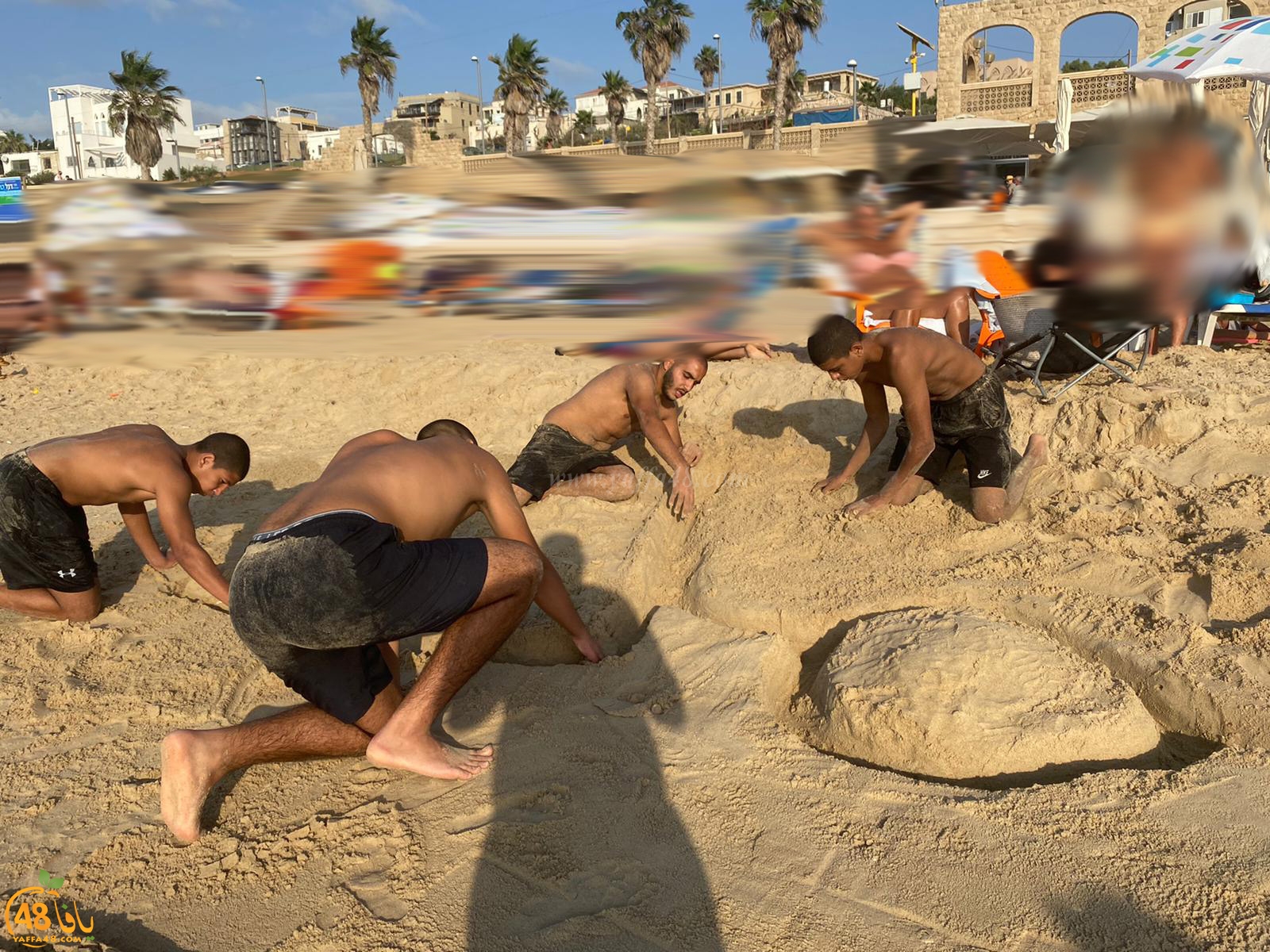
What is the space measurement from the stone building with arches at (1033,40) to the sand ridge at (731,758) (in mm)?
10622

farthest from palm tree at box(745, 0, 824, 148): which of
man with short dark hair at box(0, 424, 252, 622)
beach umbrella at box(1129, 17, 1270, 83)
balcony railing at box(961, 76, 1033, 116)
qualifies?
man with short dark hair at box(0, 424, 252, 622)

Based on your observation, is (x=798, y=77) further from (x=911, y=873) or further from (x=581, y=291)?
(x=911, y=873)

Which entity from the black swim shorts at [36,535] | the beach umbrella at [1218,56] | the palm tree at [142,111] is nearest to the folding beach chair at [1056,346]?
the beach umbrella at [1218,56]

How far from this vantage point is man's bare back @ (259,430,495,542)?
2.18 metres

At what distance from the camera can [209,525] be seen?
4.45 metres

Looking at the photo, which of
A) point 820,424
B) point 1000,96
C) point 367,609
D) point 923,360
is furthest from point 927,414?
point 1000,96

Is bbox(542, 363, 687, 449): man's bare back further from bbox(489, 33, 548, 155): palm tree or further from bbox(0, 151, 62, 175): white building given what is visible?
bbox(0, 151, 62, 175): white building

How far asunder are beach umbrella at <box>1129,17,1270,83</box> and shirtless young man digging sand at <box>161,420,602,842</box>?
5.05 m

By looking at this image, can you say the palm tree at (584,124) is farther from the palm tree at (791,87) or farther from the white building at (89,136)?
the white building at (89,136)

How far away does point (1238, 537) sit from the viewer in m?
3.19

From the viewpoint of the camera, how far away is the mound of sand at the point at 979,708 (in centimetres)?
229

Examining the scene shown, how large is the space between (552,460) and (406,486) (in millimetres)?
2195

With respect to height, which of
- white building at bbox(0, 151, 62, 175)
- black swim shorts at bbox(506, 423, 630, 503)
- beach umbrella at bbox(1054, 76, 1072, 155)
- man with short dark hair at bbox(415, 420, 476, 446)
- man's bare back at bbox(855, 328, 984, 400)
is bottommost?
black swim shorts at bbox(506, 423, 630, 503)
